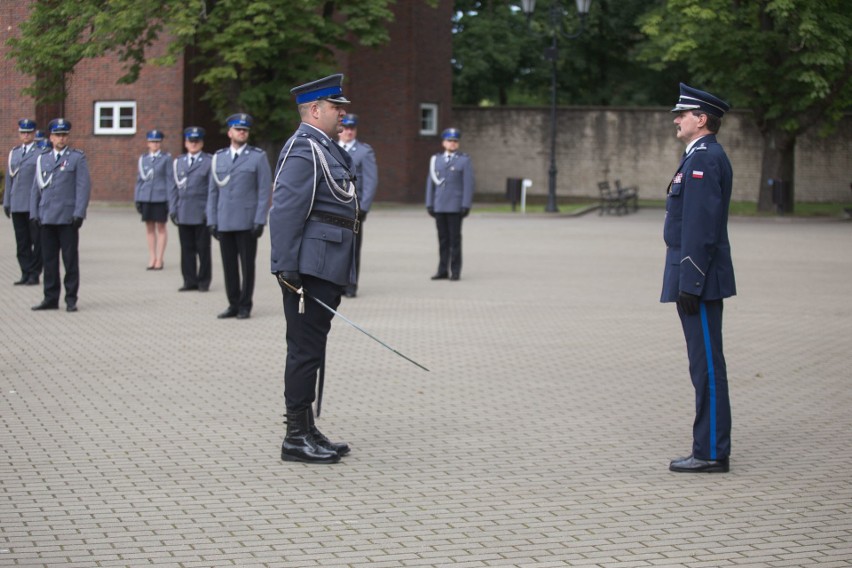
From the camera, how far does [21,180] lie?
16.4 m

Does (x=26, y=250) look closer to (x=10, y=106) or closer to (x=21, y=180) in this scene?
(x=21, y=180)

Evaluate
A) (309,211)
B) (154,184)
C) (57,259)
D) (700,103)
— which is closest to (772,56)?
(154,184)

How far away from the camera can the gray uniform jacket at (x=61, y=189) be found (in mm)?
13680

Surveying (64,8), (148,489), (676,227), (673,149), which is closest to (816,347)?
(676,227)

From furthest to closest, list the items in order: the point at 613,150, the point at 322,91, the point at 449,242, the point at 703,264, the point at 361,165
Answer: the point at 613,150 → the point at 449,242 → the point at 361,165 → the point at 322,91 → the point at 703,264

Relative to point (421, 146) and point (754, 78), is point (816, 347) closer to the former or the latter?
point (754, 78)

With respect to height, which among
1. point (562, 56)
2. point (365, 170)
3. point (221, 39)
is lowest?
point (365, 170)

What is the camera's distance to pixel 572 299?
15.7 m

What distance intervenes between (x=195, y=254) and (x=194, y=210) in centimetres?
69

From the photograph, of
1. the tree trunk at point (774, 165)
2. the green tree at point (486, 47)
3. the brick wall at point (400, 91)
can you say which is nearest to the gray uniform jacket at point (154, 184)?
the tree trunk at point (774, 165)

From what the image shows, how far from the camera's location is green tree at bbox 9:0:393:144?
3309 centimetres

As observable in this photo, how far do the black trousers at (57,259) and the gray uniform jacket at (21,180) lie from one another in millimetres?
2585

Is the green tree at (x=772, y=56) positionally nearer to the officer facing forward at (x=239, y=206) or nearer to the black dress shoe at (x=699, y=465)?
the officer facing forward at (x=239, y=206)

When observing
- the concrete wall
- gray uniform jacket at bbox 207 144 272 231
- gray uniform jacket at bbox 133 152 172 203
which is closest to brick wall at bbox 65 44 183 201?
the concrete wall
